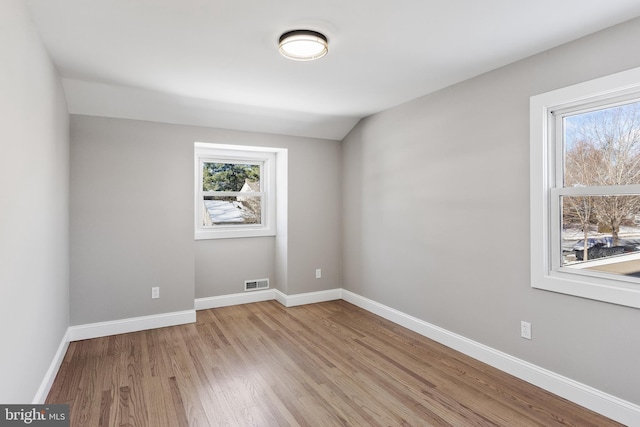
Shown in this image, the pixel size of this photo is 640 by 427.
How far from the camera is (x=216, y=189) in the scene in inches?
178

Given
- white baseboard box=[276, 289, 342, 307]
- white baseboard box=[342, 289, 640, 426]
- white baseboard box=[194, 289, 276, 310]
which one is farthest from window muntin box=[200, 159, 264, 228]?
white baseboard box=[342, 289, 640, 426]

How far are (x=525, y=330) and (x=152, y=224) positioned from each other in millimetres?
3510

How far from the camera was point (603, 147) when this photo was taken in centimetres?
230

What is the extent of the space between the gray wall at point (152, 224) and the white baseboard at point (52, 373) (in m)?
0.35

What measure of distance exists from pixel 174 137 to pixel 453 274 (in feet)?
10.3

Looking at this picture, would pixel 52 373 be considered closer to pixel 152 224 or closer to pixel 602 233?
pixel 152 224

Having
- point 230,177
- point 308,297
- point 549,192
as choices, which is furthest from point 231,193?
point 549,192

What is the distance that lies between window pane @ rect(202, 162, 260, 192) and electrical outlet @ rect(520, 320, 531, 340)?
3.40 metres

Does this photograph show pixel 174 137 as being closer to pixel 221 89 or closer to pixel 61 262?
pixel 221 89

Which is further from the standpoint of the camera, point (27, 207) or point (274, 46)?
point (274, 46)

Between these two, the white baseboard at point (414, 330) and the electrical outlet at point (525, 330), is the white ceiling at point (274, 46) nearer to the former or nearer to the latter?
the electrical outlet at point (525, 330)

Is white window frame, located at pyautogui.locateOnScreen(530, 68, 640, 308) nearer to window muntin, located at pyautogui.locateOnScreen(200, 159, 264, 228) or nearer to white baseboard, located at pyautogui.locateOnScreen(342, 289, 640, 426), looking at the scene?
white baseboard, located at pyautogui.locateOnScreen(342, 289, 640, 426)

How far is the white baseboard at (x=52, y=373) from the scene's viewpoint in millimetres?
2221

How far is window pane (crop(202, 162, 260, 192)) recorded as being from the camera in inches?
176
